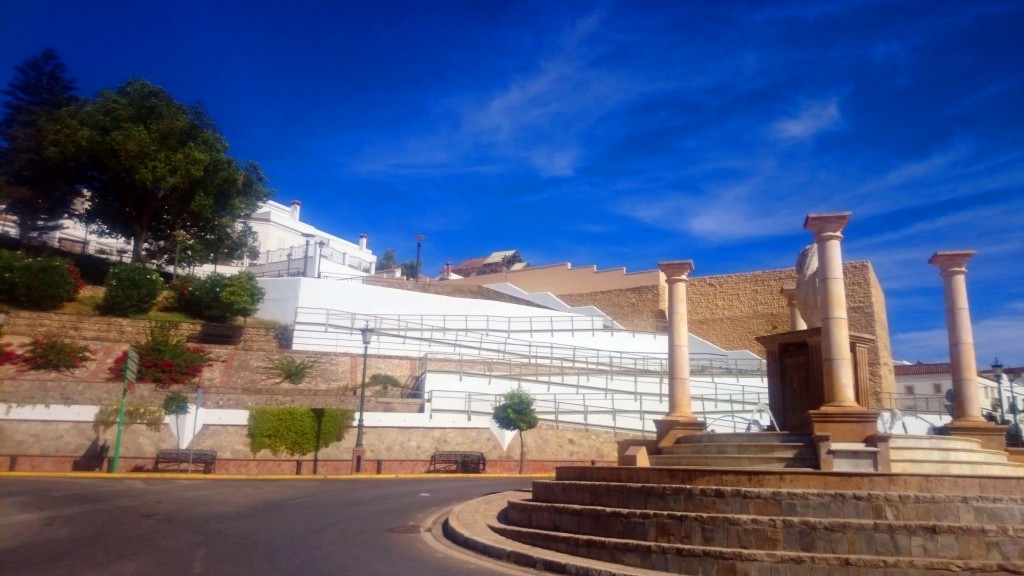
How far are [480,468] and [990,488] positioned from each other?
751 inches

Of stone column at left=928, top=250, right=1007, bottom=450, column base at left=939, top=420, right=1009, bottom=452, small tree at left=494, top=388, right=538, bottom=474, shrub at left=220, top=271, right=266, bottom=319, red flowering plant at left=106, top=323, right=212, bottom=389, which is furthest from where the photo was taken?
shrub at left=220, top=271, right=266, bottom=319

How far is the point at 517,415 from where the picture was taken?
91.1ft

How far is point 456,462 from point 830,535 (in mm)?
18561

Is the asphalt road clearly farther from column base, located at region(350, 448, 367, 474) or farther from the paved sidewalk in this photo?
column base, located at region(350, 448, 367, 474)

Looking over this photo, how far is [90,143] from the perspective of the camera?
35.0 meters

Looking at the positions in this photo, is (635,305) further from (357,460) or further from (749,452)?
(749,452)

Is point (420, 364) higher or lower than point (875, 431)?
higher

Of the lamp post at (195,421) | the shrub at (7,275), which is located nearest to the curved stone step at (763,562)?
the lamp post at (195,421)

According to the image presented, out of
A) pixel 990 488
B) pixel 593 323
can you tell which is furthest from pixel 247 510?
pixel 593 323

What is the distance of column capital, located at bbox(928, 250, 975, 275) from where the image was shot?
15914 millimetres

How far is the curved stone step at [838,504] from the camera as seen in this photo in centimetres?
864

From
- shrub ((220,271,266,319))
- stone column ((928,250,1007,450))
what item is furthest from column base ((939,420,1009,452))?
shrub ((220,271,266,319))

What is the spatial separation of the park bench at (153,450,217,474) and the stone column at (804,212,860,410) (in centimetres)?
1874

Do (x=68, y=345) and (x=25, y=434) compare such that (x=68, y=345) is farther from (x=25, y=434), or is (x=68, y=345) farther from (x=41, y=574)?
(x=41, y=574)
